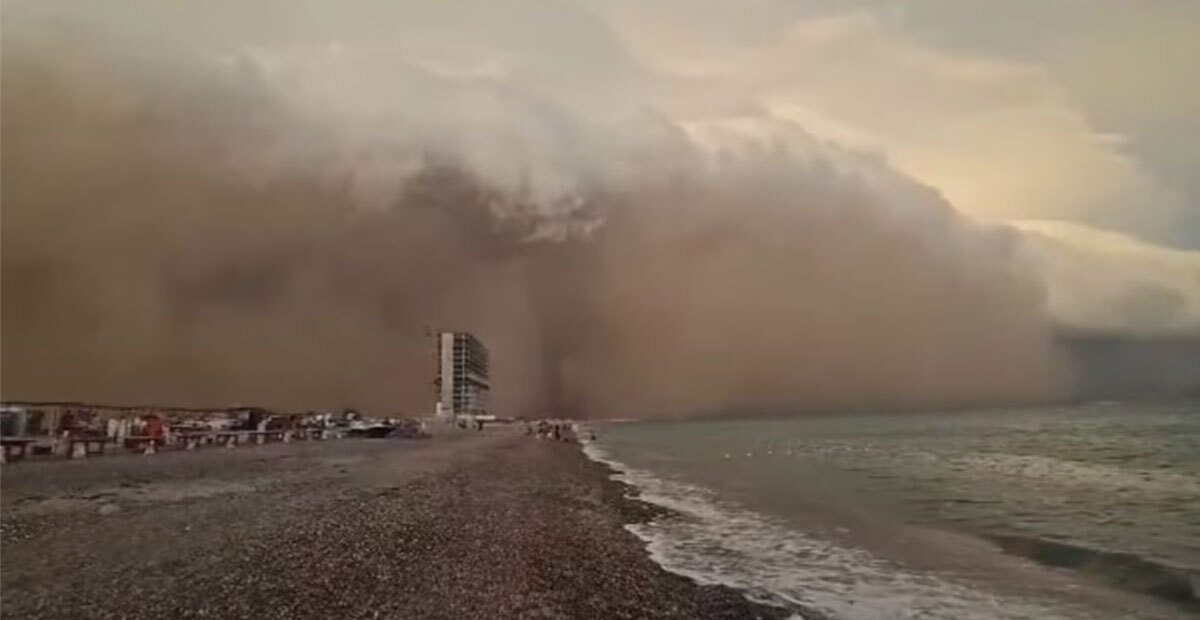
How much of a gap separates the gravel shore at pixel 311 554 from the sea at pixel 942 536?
2090 millimetres

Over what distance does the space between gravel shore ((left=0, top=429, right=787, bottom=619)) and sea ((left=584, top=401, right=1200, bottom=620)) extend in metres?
2.09

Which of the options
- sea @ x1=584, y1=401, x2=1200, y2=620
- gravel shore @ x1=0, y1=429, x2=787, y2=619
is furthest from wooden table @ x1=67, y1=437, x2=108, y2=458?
sea @ x1=584, y1=401, x2=1200, y2=620

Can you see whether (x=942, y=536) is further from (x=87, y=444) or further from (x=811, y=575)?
(x=87, y=444)

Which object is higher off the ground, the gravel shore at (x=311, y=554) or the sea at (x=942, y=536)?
the gravel shore at (x=311, y=554)

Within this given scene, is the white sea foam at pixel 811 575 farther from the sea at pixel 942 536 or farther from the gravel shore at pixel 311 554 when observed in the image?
the gravel shore at pixel 311 554

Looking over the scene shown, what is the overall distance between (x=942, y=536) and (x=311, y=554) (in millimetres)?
19374

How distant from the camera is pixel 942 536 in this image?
2772cm

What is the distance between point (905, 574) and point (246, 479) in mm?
23922

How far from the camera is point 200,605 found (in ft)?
41.0

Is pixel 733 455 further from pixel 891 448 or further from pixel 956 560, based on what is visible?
pixel 956 560

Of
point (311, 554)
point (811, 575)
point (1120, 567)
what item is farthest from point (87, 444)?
point (1120, 567)

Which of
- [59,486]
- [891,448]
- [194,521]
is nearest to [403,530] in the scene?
[194,521]

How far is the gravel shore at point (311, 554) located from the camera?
13.1 m

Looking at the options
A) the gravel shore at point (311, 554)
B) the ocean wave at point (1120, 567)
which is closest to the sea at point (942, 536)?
the ocean wave at point (1120, 567)
